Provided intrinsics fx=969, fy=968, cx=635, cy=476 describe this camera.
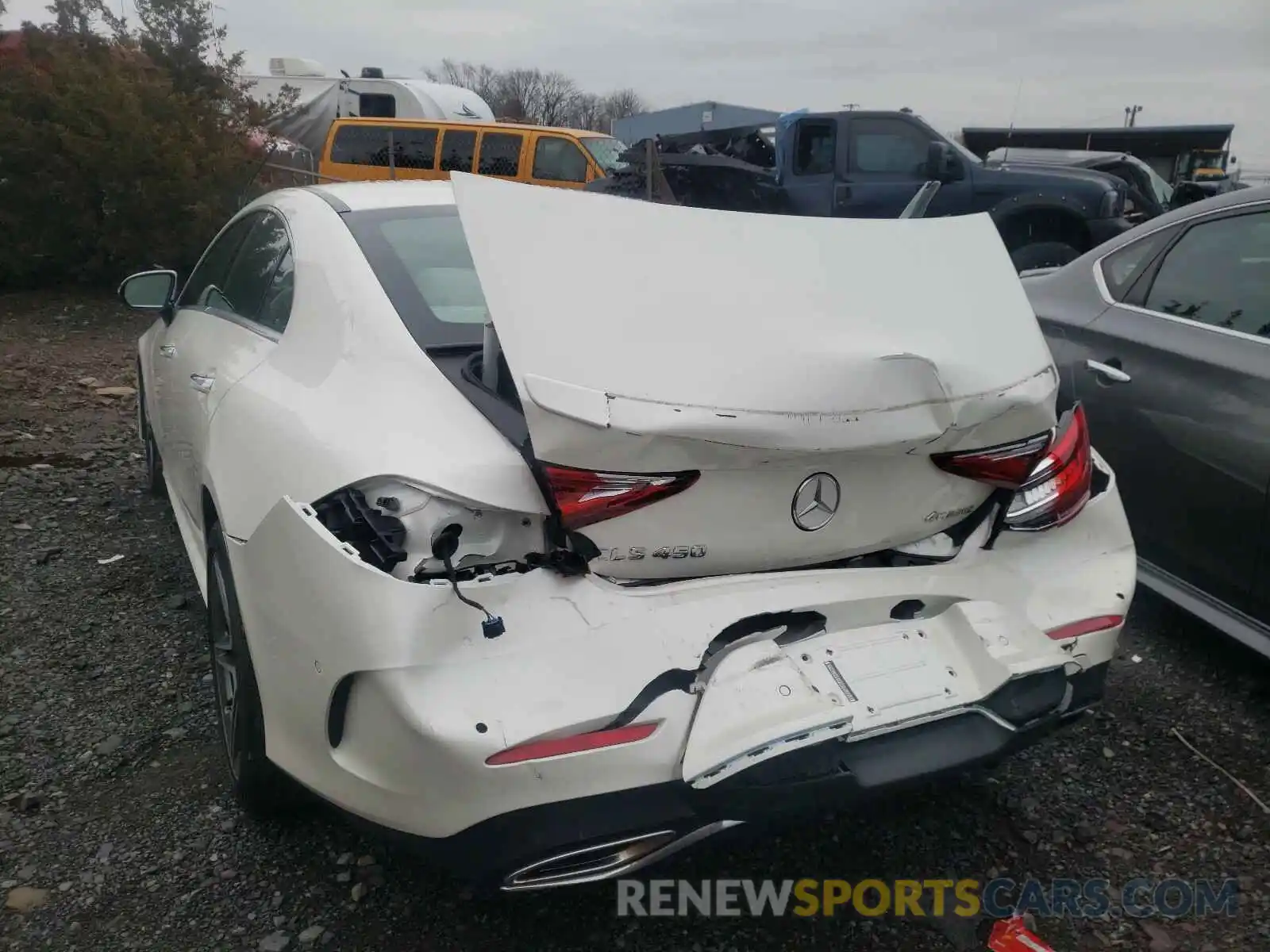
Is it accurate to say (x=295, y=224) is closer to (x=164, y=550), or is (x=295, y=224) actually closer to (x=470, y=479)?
(x=470, y=479)

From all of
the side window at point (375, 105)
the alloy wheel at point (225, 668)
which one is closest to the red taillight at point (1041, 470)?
the alloy wheel at point (225, 668)

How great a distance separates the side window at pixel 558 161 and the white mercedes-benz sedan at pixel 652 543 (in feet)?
35.4

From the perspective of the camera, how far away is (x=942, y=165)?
896 centimetres

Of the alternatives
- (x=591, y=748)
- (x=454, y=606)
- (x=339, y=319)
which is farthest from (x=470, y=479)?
(x=339, y=319)

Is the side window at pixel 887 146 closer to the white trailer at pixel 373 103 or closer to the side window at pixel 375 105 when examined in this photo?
the white trailer at pixel 373 103

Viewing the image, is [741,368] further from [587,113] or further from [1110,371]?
[587,113]

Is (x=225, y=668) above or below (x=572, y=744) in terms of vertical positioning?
below

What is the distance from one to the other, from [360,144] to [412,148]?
0.79 m

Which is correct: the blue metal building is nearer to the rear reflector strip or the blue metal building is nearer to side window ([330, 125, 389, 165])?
side window ([330, 125, 389, 165])

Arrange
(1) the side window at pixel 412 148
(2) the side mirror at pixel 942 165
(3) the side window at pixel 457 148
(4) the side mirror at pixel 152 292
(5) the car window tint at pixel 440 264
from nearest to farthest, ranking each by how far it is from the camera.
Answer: (5) the car window tint at pixel 440 264 → (4) the side mirror at pixel 152 292 → (2) the side mirror at pixel 942 165 → (3) the side window at pixel 457 148 → (1) the side window at pixel 412 148

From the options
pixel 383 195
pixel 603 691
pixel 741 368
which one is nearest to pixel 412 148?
pixel 383 195

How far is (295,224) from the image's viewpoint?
2.62m

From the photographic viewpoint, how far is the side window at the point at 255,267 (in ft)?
8.90

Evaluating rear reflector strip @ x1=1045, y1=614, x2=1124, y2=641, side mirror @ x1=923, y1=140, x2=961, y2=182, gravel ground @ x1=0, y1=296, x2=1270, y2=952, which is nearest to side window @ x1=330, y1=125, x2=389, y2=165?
side mirror @ x1=923, y1=140, x2=961, y2=182
